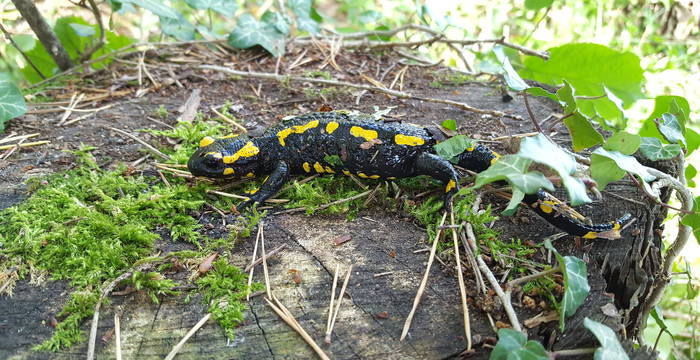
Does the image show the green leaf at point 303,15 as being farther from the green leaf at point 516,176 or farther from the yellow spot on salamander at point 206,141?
the green leaf at point 516,176

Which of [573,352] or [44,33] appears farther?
[44,33]

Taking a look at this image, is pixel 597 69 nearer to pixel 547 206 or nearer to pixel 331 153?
pixel 547 206

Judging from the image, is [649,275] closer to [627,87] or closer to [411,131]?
[411,131]

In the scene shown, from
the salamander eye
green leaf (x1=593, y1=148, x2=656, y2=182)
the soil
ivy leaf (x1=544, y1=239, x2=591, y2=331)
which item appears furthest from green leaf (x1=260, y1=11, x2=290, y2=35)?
ivy leaf (x1=544, y1=239, x2=591, y2=331)

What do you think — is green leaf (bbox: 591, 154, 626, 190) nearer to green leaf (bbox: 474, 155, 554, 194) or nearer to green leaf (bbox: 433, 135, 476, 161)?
green leaf (bbox: 474, 155, 554, 194)

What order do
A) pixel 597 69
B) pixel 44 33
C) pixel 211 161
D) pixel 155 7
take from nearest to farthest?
1. pixel 211 161
2. pixel 597 69
3. pixel 155 7
4. pixel 44 33

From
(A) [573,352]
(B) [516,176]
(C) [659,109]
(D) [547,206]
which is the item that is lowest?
(A) [573,352]

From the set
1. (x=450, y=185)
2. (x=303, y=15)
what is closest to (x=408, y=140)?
(x=450, y=185)
